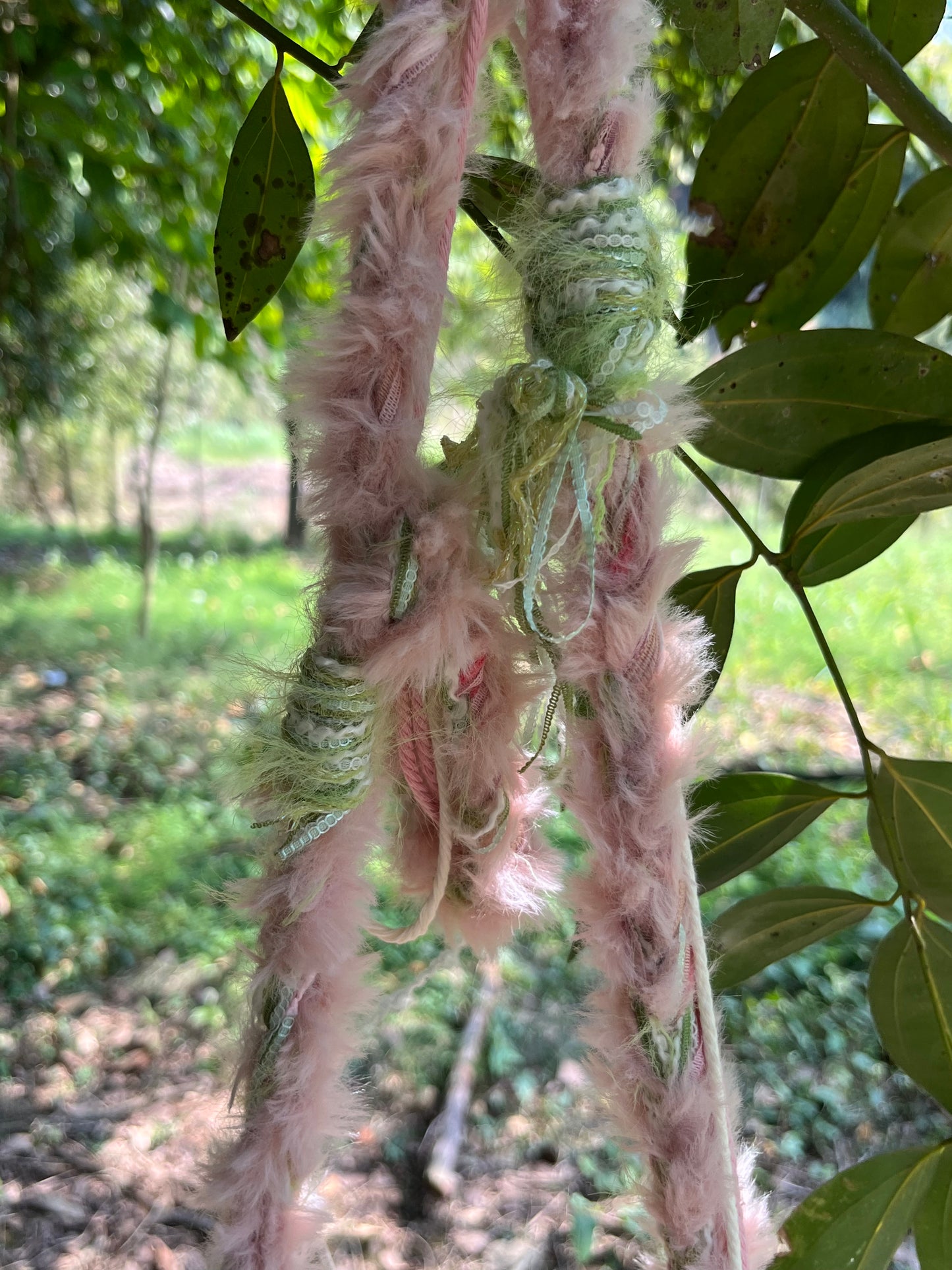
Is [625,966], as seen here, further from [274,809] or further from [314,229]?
[314,229]

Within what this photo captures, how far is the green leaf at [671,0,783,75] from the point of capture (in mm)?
351

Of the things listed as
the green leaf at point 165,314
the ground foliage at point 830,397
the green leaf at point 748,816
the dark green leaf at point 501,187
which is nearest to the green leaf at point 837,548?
the ground foliage at point 830,397

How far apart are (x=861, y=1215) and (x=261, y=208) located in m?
0.54

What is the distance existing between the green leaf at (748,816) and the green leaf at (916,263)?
274 millimetres

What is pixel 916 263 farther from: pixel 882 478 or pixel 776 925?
pixel 776 925

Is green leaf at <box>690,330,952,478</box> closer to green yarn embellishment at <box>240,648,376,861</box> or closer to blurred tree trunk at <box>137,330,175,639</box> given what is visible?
green yarn embellishment at <box>240,648,376,861</box>

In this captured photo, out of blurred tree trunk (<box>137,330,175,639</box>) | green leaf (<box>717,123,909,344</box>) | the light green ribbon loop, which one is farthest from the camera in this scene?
blurred tree trunk (<box>137,330,175,639</box>)

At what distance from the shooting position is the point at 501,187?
33 centimetres

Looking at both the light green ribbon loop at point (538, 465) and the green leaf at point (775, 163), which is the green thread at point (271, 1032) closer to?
the light green ribbon loop at point (538, 465)

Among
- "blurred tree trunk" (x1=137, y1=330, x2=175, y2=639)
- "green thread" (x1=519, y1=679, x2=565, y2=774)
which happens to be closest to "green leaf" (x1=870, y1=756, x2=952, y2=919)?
"green thread" (x1=519, y1=679, x2=565, y2=774)

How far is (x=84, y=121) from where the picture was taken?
1.01m

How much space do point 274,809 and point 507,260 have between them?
0.19 m

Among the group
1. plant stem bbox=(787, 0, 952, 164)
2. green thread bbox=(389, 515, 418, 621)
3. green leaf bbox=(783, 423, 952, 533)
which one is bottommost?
green thread bbox=(389, 515, 418, 621)

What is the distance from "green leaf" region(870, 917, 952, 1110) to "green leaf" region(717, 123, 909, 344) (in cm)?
32
